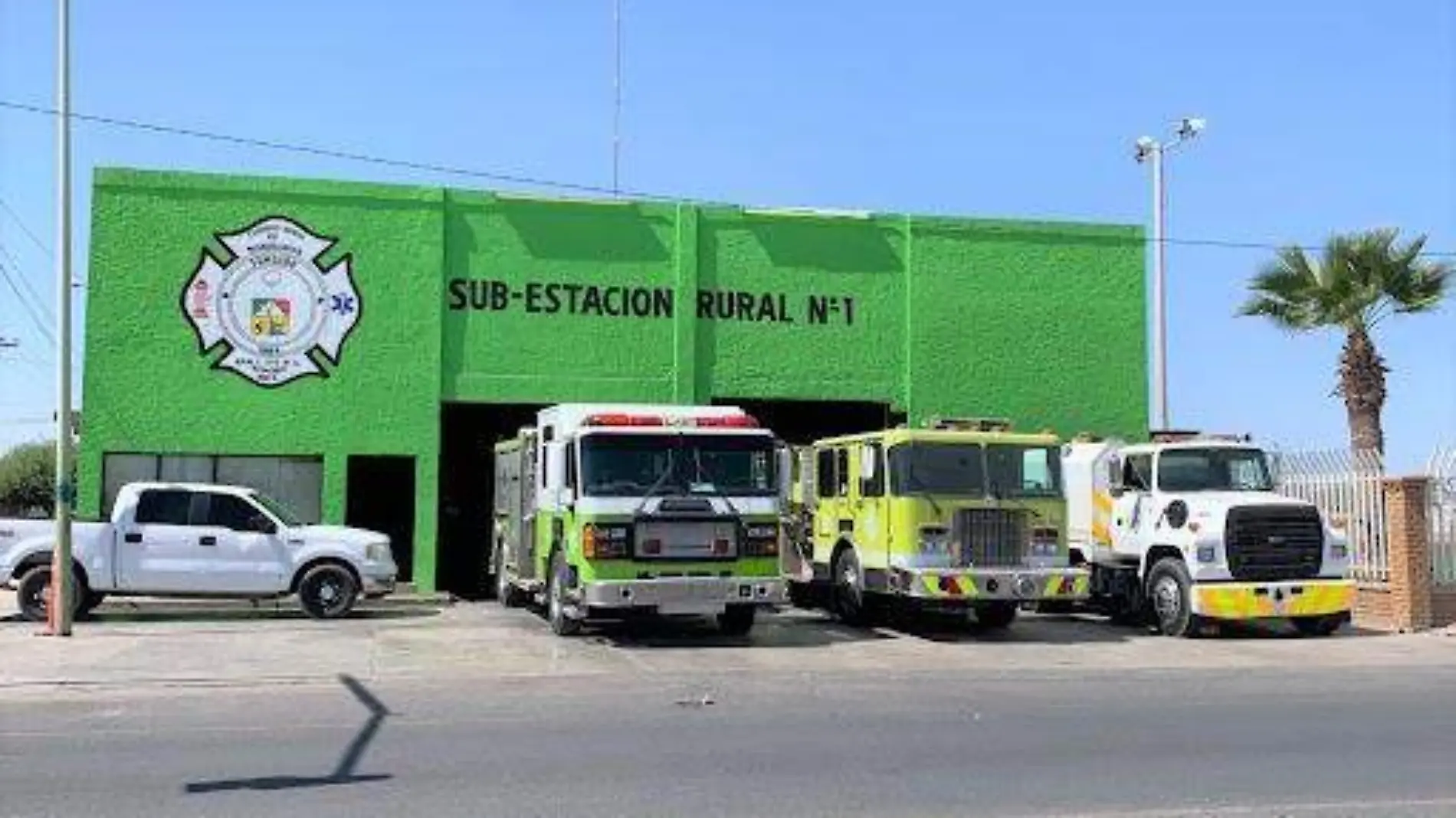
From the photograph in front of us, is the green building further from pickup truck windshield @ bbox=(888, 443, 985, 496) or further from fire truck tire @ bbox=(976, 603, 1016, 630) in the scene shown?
pickup truck windshield @ bbox=(888, 443, 985, 496)

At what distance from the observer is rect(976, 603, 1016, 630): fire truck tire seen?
67.8ft

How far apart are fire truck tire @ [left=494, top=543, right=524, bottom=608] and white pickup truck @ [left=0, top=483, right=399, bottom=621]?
2742mm

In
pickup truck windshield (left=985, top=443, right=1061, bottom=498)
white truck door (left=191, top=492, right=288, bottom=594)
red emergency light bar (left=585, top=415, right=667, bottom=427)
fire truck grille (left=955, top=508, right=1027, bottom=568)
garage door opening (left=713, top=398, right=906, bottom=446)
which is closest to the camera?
red emergency light bar (left=585, top=415, right=667, bottom=427)

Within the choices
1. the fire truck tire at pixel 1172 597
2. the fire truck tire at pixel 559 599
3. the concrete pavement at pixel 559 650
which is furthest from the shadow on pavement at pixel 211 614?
the fire truck tire at pixel 1172 597

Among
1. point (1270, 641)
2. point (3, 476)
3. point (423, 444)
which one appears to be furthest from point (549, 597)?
point (3, 476)

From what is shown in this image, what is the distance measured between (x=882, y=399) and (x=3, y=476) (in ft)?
218

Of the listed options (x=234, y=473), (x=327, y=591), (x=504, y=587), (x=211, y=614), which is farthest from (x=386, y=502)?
(x=327, y=591)

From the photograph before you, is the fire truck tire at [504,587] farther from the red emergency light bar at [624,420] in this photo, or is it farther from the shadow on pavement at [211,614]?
the red emergency light bar at [624,420]

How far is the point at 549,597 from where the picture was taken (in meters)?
20.1

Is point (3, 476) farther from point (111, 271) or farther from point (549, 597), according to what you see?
point (549, 597)

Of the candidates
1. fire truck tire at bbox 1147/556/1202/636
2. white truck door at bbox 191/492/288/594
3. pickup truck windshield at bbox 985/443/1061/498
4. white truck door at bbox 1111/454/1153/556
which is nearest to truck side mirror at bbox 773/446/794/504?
pickup truck windshield at bbox 985/443/1061/498

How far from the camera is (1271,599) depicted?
66.6ft

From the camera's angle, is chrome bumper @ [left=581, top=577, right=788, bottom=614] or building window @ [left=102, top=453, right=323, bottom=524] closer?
chrome bumper @ [left=581, top=577, right=788, bottom=614]

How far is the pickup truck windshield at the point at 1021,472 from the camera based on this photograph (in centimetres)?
1984
